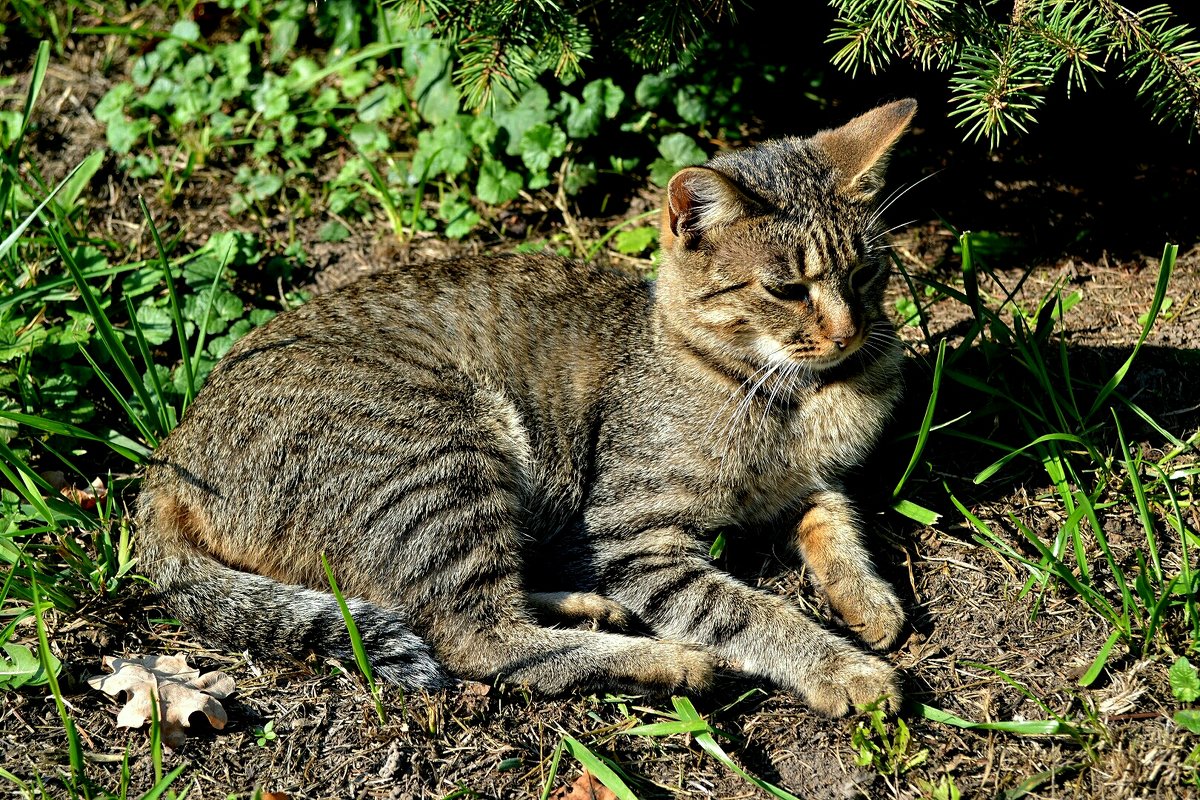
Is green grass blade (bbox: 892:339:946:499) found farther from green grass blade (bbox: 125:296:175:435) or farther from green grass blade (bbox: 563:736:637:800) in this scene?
green grass blade (bbox: 125:296:175:435)

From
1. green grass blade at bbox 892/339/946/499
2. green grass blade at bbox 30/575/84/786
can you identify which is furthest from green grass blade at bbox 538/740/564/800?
green grass blade at bbox 892/339/946/499

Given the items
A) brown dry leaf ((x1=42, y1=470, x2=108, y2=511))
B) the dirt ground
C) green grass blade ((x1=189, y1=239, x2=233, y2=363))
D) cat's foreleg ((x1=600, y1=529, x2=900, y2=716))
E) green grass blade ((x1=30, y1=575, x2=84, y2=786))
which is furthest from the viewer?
green grass blade ((x1=189, y1=239, x2=233, y2=363))

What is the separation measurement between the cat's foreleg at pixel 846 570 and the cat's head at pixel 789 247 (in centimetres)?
60

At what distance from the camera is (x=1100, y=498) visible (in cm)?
354

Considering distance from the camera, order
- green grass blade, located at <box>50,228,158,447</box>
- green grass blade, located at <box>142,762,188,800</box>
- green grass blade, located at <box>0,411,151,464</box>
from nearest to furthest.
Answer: green grass blade, located at <box>142,762,188,800</box> → green grass blade, located at <box>0,411,151,464</box> → green grass blade, located at <box>50,228,158,447</box>

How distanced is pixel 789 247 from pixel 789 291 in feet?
0.47

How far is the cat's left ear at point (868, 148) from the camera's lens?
3.30 metres

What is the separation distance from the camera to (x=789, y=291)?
10.7 ft

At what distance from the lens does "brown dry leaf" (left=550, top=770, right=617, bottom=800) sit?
2.79 m

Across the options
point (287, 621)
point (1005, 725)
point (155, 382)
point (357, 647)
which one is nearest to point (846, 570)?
point (1005, 725)

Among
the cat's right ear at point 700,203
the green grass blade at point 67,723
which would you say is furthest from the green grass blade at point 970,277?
the green grass blade at point 67,723

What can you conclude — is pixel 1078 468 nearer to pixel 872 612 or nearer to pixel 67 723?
pixel 872 612

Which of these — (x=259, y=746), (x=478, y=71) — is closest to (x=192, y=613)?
(x=259, y=746)

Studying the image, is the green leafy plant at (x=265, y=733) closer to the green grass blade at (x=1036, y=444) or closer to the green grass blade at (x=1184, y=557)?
the green grass blade at (x=1036, y=444)
